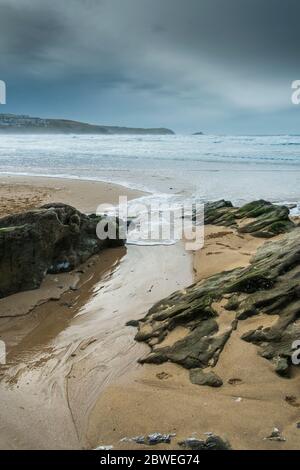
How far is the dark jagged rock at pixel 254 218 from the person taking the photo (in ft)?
38.9

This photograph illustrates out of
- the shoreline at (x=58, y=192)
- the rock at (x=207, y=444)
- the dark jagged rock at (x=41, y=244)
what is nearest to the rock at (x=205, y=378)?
the rock at (x=207, y=444)

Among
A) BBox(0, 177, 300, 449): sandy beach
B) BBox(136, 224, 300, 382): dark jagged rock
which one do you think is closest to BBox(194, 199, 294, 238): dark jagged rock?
BBox(0, 177, 300, 449): sandy beach

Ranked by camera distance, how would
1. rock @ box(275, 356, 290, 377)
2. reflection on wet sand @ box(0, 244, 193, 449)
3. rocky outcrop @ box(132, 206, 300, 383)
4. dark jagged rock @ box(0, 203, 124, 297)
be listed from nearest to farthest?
1. reflection on wet sand @ box(0, 244, 193, 449)
2. rock @ box(275, 356, 290, 377)
3. rocky outcrop @ box(132, 206, 300, 383)
4. dark jagged rock @ box(0, 203, 124, 297)

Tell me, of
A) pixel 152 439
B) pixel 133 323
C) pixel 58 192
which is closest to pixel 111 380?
pixel 152 439

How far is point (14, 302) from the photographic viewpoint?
796 centimetres

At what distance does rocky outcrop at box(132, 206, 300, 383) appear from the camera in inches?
218

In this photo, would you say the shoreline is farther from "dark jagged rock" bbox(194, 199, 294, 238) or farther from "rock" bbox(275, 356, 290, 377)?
"rock" bbox(275, 356, 290, 377)

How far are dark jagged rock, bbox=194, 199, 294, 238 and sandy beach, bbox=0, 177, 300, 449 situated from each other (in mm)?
2987

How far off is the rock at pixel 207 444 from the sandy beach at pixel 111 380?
104mm

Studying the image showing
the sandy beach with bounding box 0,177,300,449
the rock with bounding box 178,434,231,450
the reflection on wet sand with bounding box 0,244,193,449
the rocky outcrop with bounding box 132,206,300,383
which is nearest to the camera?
the rock with bounding box 178,434,231,450

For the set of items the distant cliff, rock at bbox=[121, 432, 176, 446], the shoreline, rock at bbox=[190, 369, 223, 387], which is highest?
the distant cliff

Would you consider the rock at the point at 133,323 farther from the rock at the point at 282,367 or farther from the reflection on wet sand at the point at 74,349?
the rock at the point at 282,367
